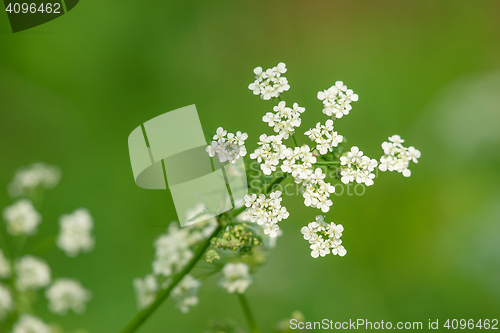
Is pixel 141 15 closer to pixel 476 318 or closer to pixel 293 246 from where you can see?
pixel 293 246

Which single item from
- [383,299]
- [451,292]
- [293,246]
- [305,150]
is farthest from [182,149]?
[451,292]

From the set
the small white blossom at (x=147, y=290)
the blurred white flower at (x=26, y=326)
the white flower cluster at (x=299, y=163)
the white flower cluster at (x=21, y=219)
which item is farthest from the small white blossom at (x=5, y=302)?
the white flower cluster at (x=299, y=163)

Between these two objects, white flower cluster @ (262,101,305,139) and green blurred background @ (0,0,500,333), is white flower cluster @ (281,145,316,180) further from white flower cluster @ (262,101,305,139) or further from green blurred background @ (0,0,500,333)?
green blurred background @ (0,0,500,333)

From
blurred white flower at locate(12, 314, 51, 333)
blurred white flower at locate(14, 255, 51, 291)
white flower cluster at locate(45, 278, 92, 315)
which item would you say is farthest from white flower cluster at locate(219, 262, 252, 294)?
white flower cluster at locate(45, 278, 92, 315)

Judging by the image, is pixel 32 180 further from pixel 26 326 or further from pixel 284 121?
pixel 284 121

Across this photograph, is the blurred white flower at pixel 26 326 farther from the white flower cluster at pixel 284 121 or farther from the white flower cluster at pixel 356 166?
the white flower cluster at pixel 356 166
